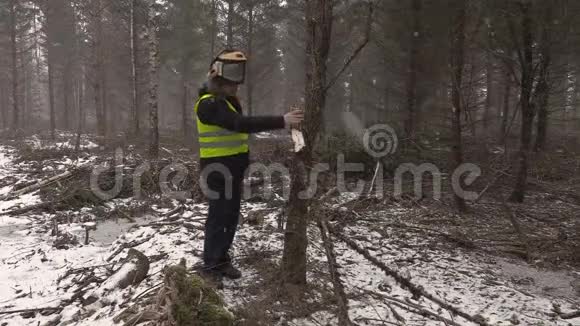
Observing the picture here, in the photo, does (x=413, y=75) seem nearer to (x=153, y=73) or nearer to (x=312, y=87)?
(x=153, y=73)

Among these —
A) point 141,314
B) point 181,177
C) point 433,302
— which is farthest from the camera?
point 181,177

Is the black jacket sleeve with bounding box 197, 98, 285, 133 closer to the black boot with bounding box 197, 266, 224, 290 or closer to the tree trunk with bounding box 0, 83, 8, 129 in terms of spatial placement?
the black boot with bounding box 197, 266, 224, 290

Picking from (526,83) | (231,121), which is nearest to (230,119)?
(231,121)

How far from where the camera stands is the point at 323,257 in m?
4.89

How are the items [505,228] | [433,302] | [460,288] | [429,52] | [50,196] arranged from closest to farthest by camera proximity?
[433,302]
[460,288]
[505,228]
[50,196]
[429,52]

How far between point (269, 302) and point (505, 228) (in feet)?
14.7

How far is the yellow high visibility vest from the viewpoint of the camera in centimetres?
417

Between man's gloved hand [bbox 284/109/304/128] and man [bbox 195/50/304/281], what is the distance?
0.33m

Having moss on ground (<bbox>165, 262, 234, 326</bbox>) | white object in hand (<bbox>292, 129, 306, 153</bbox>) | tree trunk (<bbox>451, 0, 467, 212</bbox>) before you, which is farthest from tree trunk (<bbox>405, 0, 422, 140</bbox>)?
moss on ground (<bbox>165, 262, 234, 326</bbox>)

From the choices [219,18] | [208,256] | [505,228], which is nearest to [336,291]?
[208,256]

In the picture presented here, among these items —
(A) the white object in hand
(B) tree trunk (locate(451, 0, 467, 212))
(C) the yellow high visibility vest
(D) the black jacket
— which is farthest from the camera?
(B) tree trunk (locate(451, 0, 467, 212))

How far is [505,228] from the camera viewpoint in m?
6.30

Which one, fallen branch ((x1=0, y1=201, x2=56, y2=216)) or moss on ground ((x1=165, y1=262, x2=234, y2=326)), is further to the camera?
fallen branch ((x1=0, y1=201, x2=56, y2=216))

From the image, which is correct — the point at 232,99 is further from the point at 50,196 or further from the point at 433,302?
the point at 50,196
